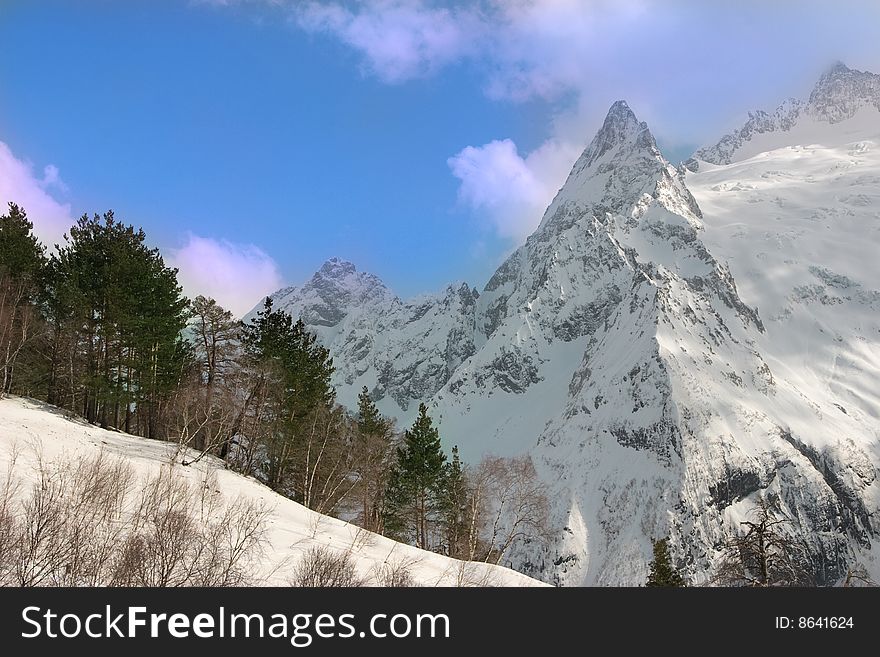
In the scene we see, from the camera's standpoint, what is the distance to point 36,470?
21172 mm

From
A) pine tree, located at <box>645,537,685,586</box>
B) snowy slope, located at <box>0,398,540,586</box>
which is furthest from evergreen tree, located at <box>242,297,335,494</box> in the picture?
pine tree, located at <box>645,537,685,586</box>

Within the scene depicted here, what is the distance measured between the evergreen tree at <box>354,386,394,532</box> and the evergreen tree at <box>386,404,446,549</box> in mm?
892

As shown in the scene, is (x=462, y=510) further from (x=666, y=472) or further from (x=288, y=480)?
(x=666, y=472)

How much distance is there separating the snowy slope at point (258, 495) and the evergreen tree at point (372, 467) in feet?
23.3

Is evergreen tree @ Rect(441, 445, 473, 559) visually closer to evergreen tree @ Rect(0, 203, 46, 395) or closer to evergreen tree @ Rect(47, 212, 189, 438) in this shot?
evergreen tree @ Rect(47, 212, 189, 438)

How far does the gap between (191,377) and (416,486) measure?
16.5 metres

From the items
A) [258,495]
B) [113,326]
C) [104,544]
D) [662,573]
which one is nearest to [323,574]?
[104,544]

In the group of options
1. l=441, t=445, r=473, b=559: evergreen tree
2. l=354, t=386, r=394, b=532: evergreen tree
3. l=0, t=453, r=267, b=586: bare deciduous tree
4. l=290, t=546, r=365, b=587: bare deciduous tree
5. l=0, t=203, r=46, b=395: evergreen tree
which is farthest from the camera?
l=441, t=445, r=473, b=559: evergreen tree

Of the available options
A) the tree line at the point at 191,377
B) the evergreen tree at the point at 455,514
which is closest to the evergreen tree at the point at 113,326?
the tree line at the point at 191,377

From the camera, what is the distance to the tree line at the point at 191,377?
114ft

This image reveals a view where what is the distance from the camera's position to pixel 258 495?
28.8m

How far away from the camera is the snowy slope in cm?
2202
